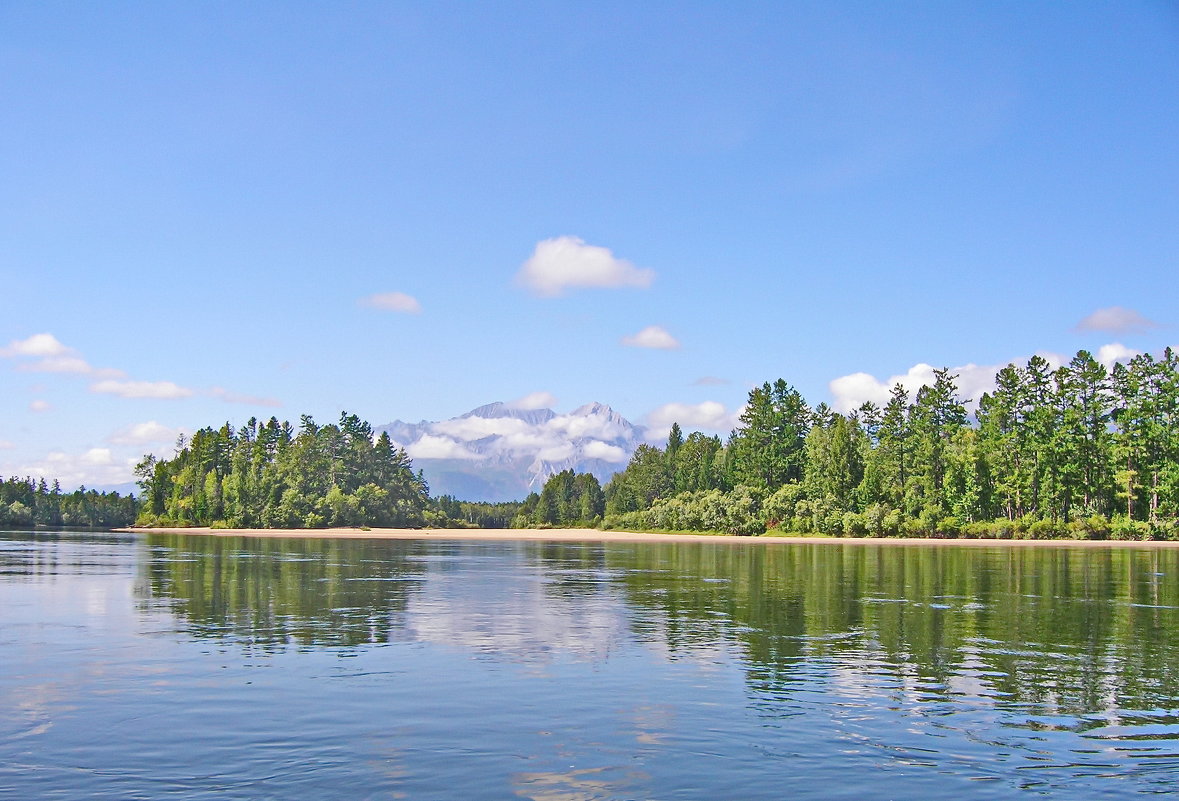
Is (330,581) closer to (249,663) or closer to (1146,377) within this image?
(249,663)

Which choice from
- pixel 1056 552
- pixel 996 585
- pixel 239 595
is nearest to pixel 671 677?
pixel 239 595

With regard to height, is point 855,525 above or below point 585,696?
below

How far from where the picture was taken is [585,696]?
2227 cm

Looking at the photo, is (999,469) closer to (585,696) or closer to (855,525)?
(855,525)

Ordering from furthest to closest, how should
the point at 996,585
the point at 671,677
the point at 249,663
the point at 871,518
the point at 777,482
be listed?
1. the point at 777,482
2. the point at 871,518
3. the point at 996,585
4. the point at 249,663
5. the point at 671,677

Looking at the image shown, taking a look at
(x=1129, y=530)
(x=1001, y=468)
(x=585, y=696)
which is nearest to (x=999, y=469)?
(x=1001, y=468)

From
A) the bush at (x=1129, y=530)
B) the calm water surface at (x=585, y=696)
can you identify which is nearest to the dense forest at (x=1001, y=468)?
the bush at (x=1129, y=530)

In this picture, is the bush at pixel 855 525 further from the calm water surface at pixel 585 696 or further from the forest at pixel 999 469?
the calm water surface at pixel 585 696

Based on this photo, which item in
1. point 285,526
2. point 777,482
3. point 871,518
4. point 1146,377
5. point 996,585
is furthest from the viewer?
point 285,526

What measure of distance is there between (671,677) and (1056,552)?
3148 inches

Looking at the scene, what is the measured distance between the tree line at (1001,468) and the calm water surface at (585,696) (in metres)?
84.2

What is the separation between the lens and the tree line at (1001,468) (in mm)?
119875

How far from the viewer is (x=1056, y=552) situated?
92.2m

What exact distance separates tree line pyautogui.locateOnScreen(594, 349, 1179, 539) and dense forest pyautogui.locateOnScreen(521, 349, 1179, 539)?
0.16m
